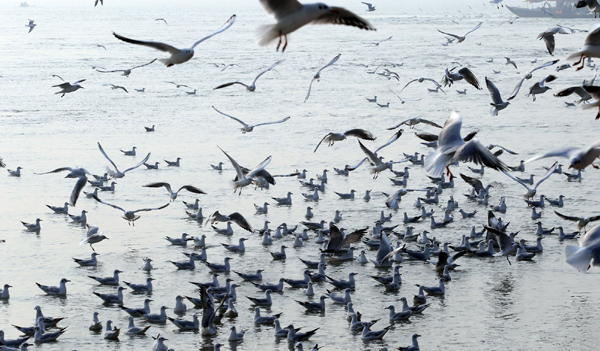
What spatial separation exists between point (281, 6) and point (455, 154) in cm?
433

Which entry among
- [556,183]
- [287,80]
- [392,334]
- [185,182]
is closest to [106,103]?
[287,80]

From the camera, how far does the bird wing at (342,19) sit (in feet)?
24.6

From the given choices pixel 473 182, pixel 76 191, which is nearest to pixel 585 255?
pixel 76 191

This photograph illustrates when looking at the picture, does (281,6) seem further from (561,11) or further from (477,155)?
(561,11)

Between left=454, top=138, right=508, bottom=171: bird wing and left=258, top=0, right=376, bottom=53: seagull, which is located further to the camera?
left=454, top=138, right=508, bottom=171: bird wing

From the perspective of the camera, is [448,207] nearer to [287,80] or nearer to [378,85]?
[378,85]

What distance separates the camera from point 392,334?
1257cm

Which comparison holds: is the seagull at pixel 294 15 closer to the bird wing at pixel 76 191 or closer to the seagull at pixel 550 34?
the bird wing at pixel 76 191

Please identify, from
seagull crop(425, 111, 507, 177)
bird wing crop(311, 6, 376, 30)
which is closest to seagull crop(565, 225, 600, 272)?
seagull crop(425, 111, 507, 177)

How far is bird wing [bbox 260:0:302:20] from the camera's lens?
714 cm

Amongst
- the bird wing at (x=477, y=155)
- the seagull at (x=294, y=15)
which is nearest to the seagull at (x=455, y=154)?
the bird wing at (x=477, y=155)

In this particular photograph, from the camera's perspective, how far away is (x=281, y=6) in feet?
23.6

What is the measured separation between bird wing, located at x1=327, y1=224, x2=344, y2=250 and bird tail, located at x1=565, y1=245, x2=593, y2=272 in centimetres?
623

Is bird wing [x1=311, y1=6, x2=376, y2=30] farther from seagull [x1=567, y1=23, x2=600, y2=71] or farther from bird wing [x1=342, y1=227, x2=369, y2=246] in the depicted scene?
bird wing [x1=342, y1=227, x2=369, y2=246]
